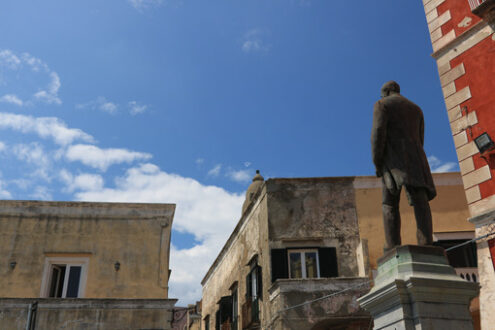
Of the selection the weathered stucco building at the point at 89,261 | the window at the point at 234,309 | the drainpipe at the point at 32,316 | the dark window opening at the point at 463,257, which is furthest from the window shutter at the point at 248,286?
the drainpipe at the point at 32,316

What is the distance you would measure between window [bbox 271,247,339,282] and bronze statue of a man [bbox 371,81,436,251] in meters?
11.0

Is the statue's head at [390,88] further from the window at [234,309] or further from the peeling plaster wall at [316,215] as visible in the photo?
the window at [234,309]

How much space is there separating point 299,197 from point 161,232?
5.01 m

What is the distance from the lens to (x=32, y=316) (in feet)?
53.8

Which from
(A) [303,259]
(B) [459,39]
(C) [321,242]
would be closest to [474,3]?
(B) [459,39]

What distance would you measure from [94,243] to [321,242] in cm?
781

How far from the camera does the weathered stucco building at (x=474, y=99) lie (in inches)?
425

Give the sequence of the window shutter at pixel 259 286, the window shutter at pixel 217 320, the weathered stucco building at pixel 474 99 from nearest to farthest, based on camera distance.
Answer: the weathered stucco building at pixel 474 99, the window shutter at pixel 259 286, the window shutter at pixel 217 320

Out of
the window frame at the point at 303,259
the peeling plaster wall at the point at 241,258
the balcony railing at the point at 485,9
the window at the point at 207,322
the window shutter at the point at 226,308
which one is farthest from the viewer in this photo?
the window at the point at 207,322

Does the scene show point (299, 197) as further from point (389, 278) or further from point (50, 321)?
point (389, 278)

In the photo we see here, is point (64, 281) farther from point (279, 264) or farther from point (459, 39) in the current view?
point (459, 39)

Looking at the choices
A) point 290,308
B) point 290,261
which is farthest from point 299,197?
point 290,308

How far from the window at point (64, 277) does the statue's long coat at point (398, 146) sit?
13.6 meters

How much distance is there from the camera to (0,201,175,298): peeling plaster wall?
17.8m
